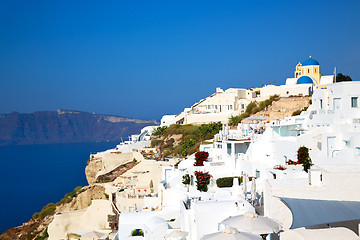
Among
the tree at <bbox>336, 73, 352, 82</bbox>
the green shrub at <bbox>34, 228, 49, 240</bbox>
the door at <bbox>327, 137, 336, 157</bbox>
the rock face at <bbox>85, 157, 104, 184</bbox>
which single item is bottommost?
the green shrub at <bbox>34, 228, 49, 240</bbox>

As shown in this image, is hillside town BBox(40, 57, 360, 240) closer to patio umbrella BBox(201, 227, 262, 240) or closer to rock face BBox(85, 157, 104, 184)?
patio umbrella BBox(201, 227, 262, 240)

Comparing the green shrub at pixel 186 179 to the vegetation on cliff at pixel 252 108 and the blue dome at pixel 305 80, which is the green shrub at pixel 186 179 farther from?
the blue dome at pixel 305 80

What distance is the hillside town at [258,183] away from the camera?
11531 mm

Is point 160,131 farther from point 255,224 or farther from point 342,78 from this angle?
point 255,224

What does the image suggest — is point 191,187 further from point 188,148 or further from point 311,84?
point 311,84

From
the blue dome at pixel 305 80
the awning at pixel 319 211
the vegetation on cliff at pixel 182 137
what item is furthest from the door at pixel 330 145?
the blue dome at pixel 305 80

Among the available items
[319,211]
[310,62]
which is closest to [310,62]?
[310,62]

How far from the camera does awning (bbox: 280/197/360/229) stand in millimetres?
10656

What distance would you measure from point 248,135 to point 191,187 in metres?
6.41

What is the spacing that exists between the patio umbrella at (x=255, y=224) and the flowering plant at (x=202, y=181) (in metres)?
10.2

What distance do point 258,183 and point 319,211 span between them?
8398mm

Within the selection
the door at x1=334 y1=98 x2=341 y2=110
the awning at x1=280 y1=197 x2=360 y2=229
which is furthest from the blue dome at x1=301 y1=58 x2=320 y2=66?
the awning at x1=280 y1=197 x2=360 y2=229

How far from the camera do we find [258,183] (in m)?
19.6

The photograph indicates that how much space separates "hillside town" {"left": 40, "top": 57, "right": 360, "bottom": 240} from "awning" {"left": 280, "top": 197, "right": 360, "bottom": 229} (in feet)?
0.08
